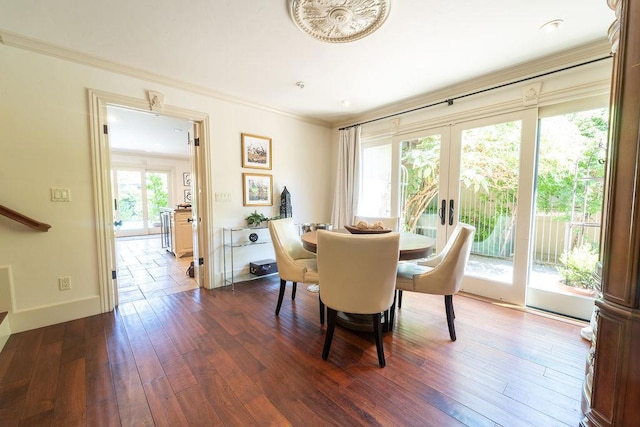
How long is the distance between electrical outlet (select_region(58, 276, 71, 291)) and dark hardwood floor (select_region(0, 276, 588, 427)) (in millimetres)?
342

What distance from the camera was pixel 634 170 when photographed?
101 cm

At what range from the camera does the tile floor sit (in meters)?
3.07

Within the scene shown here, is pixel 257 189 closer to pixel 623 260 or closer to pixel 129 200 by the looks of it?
pixel 623 260

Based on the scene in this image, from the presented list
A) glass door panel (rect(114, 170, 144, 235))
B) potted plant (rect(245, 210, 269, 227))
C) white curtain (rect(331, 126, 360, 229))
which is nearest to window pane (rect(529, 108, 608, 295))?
white curtain (rect(331, 126, 360, 229))

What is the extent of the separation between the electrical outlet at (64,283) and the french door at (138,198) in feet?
16.9

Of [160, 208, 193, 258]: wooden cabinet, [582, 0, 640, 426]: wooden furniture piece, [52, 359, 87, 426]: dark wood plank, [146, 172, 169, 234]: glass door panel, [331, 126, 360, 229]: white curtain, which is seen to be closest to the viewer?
[582, 0, 640, 426]: wooden furniture piece

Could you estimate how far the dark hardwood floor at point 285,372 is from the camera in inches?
52.4

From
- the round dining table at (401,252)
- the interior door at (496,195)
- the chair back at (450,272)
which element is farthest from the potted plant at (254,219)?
the interior door at (496,195)

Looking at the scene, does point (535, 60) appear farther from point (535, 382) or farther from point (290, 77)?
point (535, 382)

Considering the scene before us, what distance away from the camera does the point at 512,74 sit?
2.55 meters

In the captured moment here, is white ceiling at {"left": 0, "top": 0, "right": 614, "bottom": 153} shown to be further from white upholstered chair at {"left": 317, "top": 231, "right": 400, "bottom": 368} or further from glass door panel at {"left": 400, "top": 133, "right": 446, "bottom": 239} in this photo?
white upholstered chair at {"left": 317, "top": 231, "right": 400, "bottom": 368}

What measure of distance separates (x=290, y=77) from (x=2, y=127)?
8.06 ft

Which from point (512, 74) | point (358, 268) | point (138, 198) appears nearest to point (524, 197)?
point (512, 74)

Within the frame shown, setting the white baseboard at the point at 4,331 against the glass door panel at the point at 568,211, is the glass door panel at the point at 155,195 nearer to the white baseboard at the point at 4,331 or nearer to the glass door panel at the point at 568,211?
the white baseboard at the point at 4,331
